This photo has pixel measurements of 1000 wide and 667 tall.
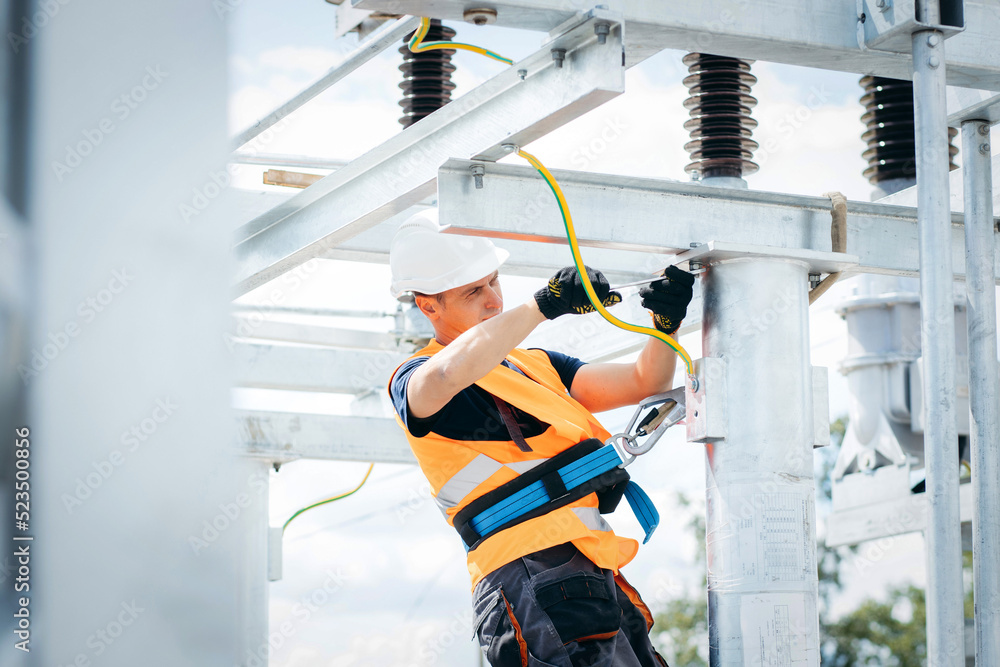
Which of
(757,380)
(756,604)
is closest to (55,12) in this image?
(757,380)

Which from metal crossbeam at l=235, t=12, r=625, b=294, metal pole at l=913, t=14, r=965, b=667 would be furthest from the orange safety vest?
metal pole at l=913, t=14, r=965, b=667

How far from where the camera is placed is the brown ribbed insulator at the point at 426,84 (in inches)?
182

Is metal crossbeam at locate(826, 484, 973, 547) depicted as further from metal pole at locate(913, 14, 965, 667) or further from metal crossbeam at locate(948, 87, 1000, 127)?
metal pole at locate(913, 14, 965, 667)

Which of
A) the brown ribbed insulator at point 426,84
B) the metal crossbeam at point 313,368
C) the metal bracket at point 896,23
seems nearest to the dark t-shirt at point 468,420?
the metal bracket at point 896,23

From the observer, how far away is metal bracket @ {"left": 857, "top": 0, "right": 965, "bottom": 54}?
2836 mm

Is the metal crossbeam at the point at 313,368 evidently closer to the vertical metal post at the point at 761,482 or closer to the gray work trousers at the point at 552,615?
the gray work trousers at the point at 552,615

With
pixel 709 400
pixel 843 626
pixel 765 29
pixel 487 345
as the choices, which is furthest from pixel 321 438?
pixel 843 626

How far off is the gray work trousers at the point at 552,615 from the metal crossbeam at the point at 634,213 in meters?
0.85

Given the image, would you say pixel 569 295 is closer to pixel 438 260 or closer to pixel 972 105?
pixel 438 260

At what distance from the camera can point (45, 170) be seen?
167 cm

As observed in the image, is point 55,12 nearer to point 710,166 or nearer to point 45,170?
point 45,170

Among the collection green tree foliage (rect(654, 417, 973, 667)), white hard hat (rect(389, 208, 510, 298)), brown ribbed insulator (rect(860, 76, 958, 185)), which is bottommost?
green tree foliage (rect(654, 417, 973, 667))

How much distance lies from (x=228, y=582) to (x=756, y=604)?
1.64 m

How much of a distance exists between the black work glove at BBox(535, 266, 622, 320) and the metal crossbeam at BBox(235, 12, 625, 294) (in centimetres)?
36
